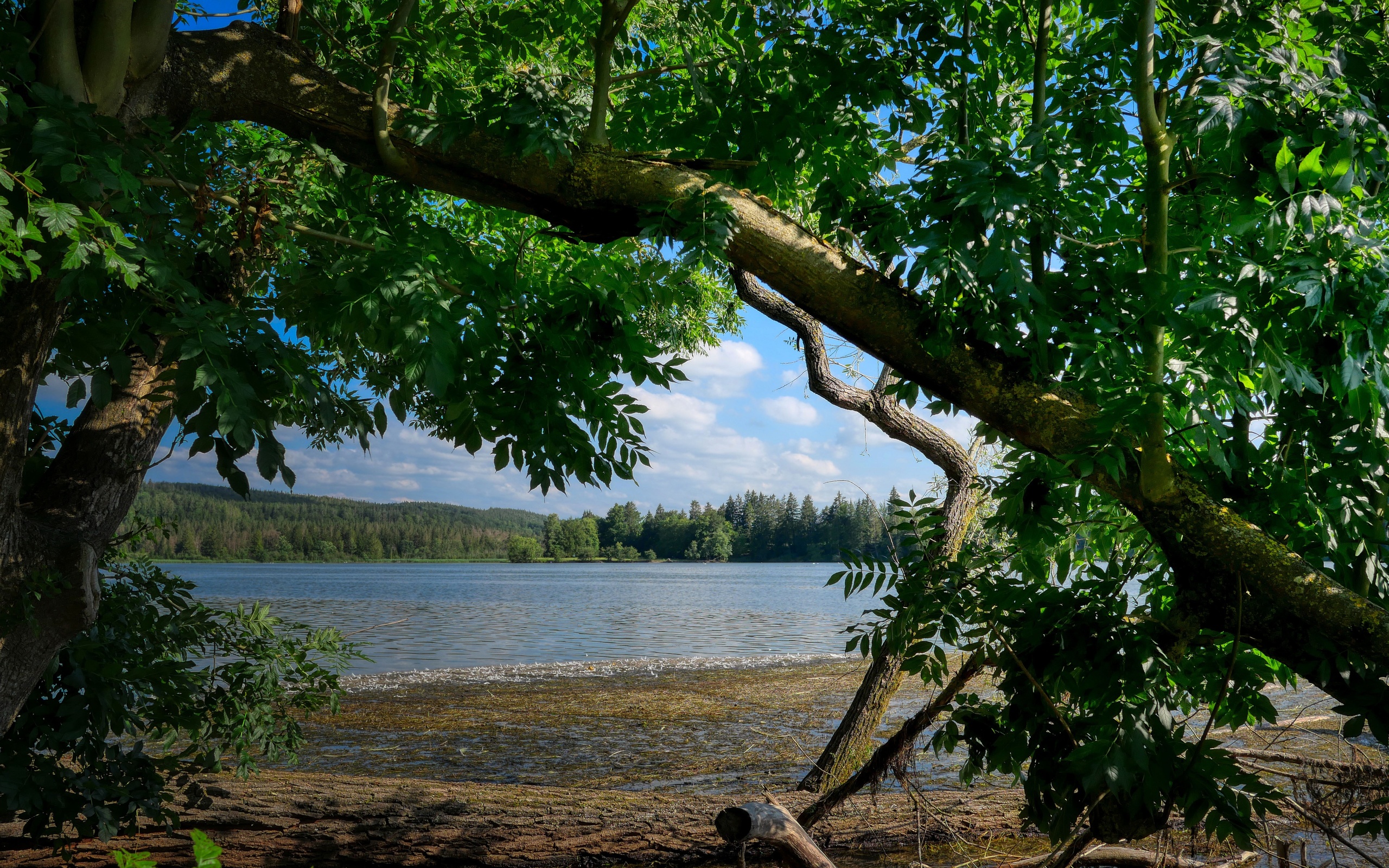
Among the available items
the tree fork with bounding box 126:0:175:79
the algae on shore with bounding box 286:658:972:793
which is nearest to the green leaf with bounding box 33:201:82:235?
the tree fork with bounding box 126:0:175:79

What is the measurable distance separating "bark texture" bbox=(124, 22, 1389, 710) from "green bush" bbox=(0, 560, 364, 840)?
241 centimetres

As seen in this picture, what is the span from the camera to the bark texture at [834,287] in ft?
8.16

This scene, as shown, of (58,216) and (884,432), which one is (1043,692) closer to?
(58,216)

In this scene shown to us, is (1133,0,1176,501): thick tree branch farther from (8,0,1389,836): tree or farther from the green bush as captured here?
the green bush

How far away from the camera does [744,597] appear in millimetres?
41188

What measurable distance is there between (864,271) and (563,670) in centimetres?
1324

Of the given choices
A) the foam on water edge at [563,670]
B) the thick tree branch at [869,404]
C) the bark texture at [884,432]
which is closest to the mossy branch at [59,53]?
the bark texture at [884,432]

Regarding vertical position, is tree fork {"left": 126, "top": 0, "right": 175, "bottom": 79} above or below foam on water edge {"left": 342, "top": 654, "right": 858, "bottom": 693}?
above

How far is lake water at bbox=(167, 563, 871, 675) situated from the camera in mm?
18281

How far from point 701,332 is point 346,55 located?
703 cm

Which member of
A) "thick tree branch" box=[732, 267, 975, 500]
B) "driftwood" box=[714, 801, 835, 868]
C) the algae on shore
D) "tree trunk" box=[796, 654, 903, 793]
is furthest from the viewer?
the algae on shore

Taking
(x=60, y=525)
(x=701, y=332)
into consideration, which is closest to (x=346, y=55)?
(x=60, y=525)

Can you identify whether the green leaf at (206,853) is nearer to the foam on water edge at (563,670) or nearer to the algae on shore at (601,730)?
the algae on shore at (601,730)

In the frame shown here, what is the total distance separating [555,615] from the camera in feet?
96.8
